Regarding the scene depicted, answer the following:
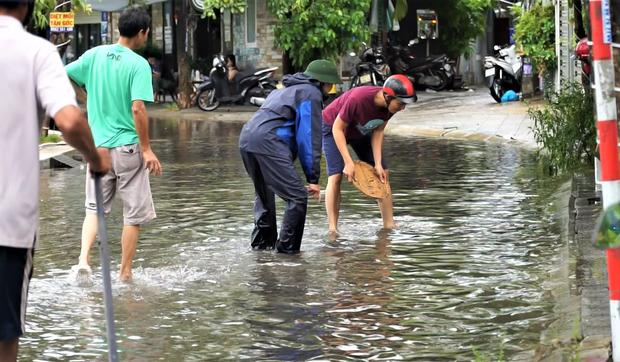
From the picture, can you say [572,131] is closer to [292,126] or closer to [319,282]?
[292,126]

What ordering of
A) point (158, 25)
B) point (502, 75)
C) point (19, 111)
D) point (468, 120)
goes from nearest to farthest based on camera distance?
point (19, 111) < point (468, 120) < point (502, 75) < point (158, 25)

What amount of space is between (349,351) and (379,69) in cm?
2461

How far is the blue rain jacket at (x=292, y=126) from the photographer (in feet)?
28.5

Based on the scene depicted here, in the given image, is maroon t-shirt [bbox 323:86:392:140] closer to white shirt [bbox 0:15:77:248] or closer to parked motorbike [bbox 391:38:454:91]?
white shirt [bbox 0:15:77:248]

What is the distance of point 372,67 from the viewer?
2981 cm

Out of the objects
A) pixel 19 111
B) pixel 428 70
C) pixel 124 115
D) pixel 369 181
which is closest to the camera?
pixel 19 111

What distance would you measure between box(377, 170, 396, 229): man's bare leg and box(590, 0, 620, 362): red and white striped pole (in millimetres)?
5004

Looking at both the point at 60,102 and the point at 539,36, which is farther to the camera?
the point at 539,36

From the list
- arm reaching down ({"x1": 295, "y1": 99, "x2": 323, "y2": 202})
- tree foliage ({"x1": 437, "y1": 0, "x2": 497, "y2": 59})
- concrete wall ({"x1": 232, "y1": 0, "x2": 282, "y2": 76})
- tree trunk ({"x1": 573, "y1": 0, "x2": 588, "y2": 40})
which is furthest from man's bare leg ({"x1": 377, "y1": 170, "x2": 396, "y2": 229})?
tree foliage ({"x1": 437, "y1": 0, "x2": 497, "y2": 59})

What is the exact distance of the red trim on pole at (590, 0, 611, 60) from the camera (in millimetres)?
4965

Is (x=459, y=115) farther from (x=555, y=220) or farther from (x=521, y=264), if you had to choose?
(x=521, y=264)

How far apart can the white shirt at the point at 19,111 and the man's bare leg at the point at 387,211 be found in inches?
239

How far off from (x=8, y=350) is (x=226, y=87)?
2520cm

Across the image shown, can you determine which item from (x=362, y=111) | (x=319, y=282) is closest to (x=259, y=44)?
(x=362, y=111)
